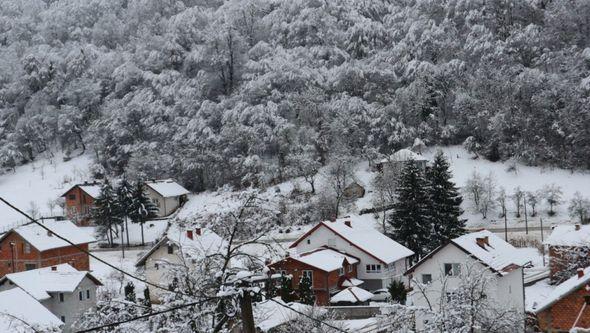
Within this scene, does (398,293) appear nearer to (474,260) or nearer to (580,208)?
(474,260)

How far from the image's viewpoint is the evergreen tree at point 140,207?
196 feet

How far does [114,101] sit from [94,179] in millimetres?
13332

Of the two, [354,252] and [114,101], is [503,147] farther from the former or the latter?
[114,101]

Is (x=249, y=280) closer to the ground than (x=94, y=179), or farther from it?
closer to the ground

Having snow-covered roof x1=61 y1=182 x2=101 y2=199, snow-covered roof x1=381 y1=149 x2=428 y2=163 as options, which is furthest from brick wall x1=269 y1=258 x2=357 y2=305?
snow-covered roof x1=61 y1=182 x2=101 y2=199

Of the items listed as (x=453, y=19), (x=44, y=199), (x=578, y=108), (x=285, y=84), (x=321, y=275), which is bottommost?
(x=321, y=275)

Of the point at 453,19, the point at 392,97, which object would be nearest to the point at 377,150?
the point at 392,97

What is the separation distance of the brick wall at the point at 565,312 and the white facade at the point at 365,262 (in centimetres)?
1986

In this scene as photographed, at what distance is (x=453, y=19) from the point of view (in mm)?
80000

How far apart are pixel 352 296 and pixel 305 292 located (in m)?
3.00

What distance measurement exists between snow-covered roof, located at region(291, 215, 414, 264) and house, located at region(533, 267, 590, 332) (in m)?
19.8

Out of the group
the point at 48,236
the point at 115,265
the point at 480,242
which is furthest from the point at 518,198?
the point at 48,236

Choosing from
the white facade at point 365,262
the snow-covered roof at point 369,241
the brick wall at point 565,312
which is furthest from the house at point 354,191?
the brick wall at point 565,312

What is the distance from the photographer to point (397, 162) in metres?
59.5
